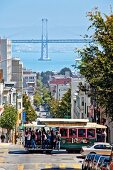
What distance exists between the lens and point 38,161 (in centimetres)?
4972

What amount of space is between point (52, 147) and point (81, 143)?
282cm

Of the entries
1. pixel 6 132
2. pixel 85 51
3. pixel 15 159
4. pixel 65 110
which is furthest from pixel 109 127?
pixel 65 110

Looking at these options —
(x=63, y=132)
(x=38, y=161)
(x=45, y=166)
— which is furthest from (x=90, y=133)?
(x=45, y=166)

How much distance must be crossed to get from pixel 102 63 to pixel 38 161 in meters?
13.7

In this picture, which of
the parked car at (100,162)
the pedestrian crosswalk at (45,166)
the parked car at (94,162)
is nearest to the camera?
the parked car at (100,162)

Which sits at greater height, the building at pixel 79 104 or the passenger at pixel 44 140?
the building at pixel 79 104

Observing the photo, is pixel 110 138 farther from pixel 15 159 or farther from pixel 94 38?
pixel 94 38

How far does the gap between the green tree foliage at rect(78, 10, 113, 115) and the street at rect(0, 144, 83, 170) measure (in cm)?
786

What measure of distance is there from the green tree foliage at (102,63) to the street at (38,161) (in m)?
7.86

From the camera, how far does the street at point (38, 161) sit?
4566 centimetres

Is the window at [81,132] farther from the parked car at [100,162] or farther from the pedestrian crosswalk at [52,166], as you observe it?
the parked car at [100,162]

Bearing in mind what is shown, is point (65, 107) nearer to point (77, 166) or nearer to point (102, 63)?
point (77, 166)

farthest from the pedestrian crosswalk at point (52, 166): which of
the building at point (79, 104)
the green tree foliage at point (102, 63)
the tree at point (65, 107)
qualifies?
the tree at point (65, 107)

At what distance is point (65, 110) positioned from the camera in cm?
16950
